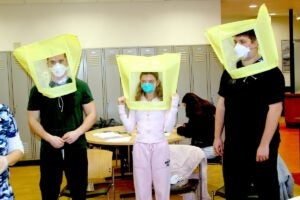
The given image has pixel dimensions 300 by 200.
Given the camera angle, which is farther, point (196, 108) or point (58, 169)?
point (196, 108)

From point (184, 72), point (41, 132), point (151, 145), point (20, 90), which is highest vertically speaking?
point (184, 72)

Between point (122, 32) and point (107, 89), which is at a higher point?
point (122, 32)

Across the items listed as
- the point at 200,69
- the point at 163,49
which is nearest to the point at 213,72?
the point at 200,69

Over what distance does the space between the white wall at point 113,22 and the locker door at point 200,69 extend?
0.31 meters

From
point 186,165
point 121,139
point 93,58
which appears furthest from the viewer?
point 93,58

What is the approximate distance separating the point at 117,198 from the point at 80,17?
11.9 ft

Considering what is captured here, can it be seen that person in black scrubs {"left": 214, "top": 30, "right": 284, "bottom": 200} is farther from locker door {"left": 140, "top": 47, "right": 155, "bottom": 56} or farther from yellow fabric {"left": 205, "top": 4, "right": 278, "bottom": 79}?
locker door {"left": 140, "top": 47, "right": 155, "bottom": 56}

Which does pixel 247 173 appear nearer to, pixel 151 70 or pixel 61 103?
pixel 151 70

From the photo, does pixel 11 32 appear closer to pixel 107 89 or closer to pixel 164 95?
pixel 107 89

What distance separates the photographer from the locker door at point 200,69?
718 centimetres

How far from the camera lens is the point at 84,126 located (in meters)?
2.87

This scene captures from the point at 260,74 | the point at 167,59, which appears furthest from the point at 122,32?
the point at 260,74

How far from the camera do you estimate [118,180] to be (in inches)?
213

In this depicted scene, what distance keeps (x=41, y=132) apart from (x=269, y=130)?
4.82ft
